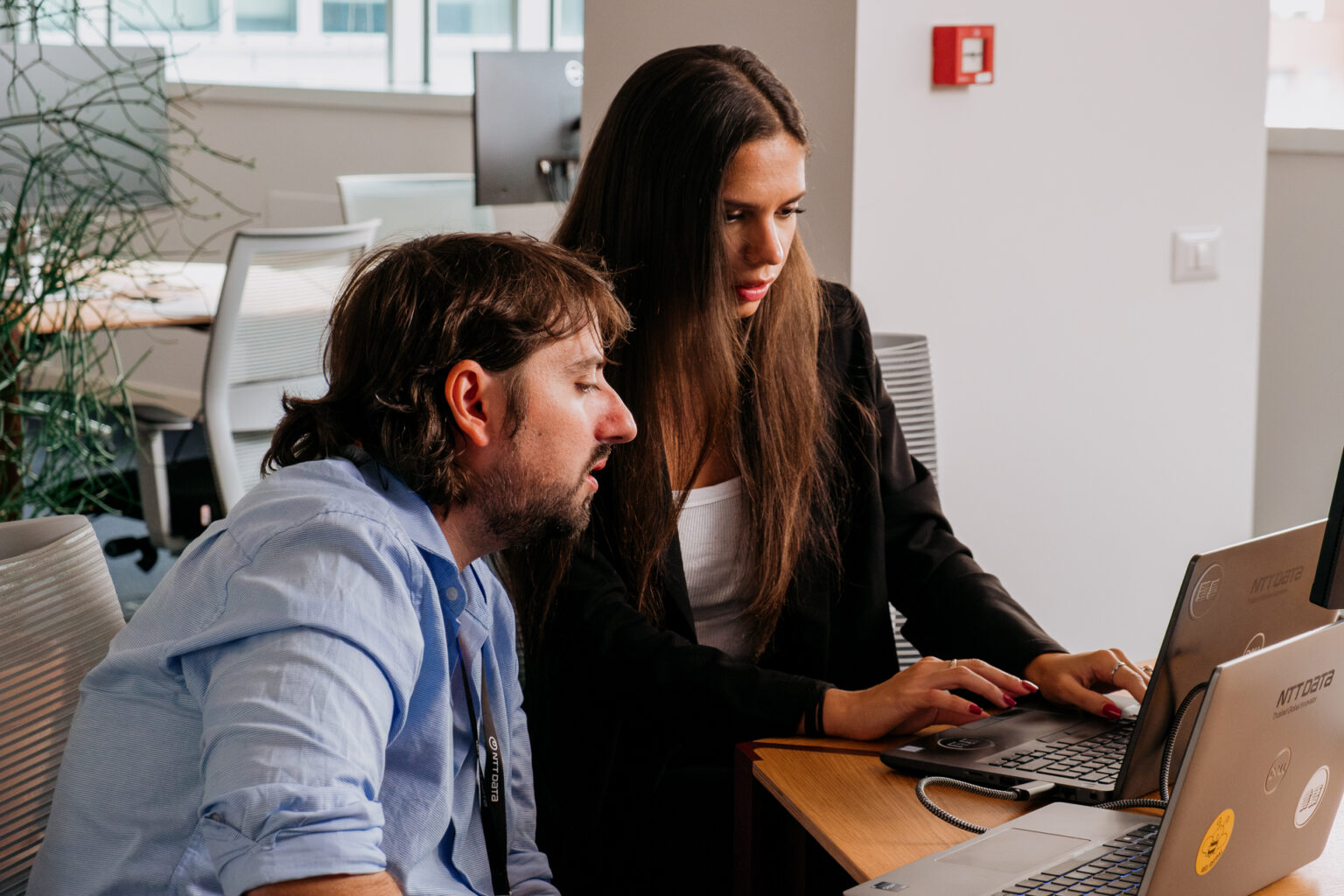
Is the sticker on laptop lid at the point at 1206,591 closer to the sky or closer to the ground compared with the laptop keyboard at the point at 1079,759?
closer to the sky

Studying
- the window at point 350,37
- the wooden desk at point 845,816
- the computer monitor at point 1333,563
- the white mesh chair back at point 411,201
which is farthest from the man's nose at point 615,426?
the window at point 350,37

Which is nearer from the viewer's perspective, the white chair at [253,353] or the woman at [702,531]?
the woman at [702,531]

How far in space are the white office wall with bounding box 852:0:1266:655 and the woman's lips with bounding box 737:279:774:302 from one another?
793 mm

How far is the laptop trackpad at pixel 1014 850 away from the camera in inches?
40.2

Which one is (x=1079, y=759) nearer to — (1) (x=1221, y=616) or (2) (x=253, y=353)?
(1) (x=1221, y=616)

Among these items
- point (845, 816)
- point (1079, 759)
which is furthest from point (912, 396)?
point (845, 816)

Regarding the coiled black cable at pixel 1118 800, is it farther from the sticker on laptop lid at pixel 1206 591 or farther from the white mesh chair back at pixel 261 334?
the white mesh chair back at pixel 261 334

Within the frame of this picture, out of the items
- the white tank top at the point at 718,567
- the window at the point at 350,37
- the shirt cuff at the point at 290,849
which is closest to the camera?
the shirt cuff at the point at 290,849

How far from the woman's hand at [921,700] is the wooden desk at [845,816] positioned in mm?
21

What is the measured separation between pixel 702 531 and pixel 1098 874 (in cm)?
76

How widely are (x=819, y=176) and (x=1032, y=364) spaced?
0.57m

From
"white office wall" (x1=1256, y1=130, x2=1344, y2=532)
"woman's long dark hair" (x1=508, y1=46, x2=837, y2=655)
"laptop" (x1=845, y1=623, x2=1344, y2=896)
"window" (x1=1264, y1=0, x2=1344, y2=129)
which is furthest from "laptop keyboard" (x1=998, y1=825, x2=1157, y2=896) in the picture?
"window" (x1=1264, y1=0, x2=1344, y2=129)

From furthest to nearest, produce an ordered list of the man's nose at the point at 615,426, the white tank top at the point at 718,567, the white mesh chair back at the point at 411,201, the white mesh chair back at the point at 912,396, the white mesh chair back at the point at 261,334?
the white mesh chair back at the point at 411,201, the white mesh chair back at the point at 261,334, the white mesh chair back at the point at 912,396, the white tank top at the point at 718,567, the man's nose at the point at 615,426

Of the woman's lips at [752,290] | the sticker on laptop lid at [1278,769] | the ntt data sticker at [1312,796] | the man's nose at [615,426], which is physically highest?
the woman's lips at [752,290]
